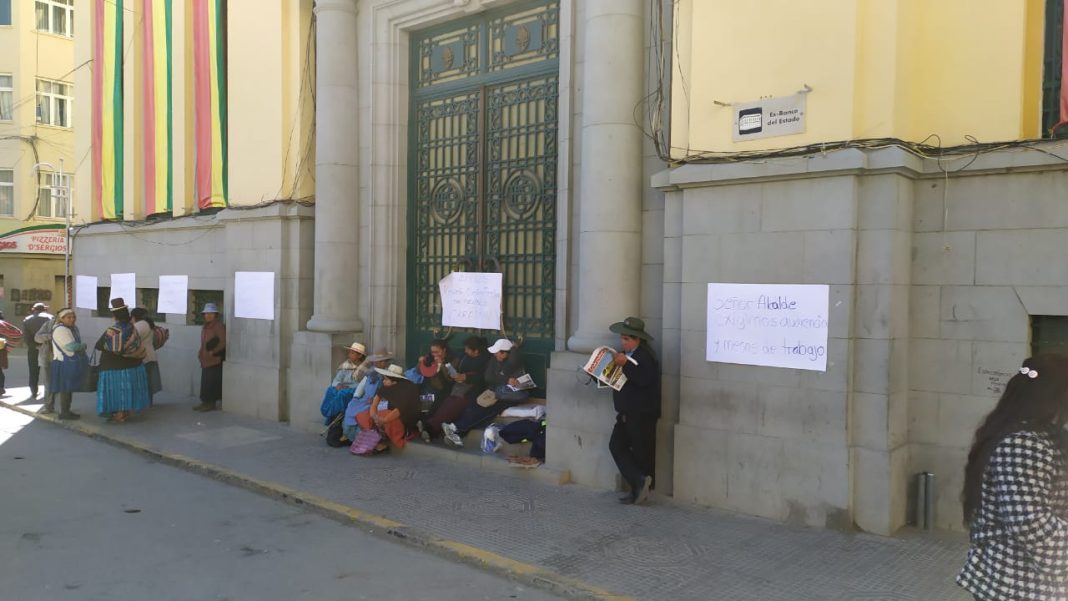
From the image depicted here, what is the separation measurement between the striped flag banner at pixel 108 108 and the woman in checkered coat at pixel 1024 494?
55.5ft

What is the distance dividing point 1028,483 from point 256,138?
11774mm

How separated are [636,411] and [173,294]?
10540mm

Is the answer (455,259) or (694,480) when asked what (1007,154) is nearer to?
(694,480)

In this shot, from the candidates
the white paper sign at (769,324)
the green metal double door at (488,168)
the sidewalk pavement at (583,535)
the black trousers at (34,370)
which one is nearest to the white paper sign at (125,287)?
the black trousers at (34,370)

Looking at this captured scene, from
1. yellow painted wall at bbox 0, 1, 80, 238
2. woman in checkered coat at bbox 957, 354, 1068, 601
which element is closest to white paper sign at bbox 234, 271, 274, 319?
woman in checkered coat at bbox 957, 354, 1068, 601

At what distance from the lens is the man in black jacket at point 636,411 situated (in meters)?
7.14

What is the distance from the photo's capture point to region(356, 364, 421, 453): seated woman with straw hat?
9383mm

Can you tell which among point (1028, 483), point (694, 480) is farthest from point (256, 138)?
point (1028, 483)

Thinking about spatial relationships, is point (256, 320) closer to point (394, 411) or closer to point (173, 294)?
point (173, 294)

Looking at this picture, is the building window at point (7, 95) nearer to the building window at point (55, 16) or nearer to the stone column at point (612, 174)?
the building window at point (55, 16)

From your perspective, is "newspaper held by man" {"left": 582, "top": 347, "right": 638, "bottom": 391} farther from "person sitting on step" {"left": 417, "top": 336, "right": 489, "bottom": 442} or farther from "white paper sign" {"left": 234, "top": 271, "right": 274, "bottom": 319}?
"white paper sign" {"left": 234, "top": 271, "right": 274, "bottom": 319}

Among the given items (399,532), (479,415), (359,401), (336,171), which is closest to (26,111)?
(336,171)

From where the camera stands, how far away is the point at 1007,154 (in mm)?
6012

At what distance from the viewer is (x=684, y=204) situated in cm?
736
